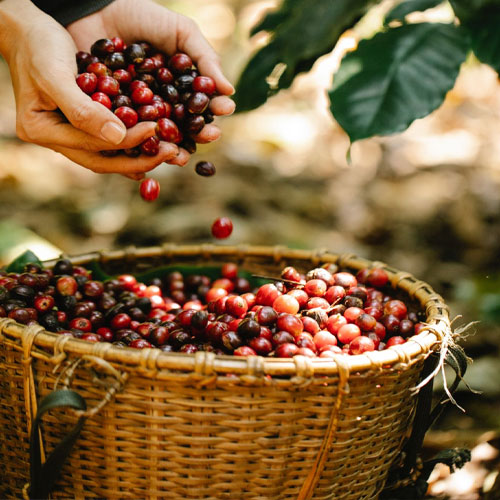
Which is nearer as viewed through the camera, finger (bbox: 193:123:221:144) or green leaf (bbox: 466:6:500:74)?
green leaf (bbox: 466:6:500:74)

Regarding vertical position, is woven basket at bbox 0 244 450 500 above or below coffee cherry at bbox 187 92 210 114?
below

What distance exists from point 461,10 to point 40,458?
→ 145 centimetres

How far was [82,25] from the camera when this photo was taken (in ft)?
5.92

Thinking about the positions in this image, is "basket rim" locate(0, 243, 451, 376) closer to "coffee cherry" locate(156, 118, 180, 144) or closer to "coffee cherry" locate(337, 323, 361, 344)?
"coffee cherry" locate(337, 323, 361, 344)

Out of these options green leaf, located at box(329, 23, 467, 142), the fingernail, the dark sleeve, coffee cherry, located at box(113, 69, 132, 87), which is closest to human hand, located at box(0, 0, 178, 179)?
the fingernail

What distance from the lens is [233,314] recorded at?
1442 mm

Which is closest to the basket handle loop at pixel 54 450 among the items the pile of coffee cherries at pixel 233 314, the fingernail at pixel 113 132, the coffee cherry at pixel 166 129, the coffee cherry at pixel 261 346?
the pile of coffee cherries at pixel 233 314

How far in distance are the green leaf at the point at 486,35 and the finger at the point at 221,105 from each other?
643 mm

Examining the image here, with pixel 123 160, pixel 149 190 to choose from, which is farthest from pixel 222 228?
pixel 123 160

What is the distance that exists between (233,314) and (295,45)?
781 mm

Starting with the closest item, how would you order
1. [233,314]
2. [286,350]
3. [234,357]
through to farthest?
[234,357], [286,350], [233,314]

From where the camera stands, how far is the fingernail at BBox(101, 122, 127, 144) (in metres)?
1.33

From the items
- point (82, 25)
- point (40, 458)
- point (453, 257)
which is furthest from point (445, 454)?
point (453, 257)

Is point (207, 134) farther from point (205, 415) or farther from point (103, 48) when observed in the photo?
point (205, 415)
